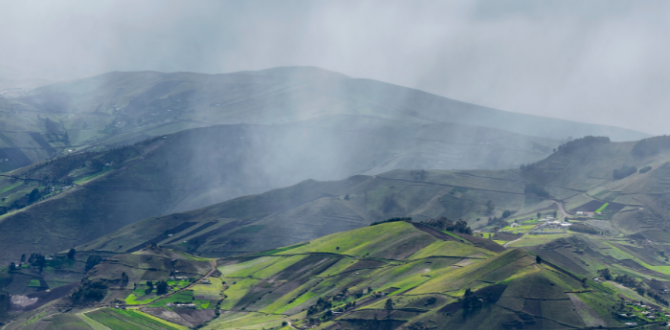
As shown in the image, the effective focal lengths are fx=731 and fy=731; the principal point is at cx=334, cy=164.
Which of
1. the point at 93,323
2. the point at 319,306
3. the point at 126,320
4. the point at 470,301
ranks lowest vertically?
the point at 126,320

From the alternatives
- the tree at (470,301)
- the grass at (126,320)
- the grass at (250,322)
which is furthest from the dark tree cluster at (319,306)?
the tree at (470,301)

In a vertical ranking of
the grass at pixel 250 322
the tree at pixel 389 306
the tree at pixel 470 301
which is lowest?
the grass at pixel 250 322

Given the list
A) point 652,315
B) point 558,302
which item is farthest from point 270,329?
point 652,315

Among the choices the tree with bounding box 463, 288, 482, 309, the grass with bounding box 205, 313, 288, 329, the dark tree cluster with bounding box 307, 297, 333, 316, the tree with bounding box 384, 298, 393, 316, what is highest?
the tree with bounding box 463, 288, 482, 309

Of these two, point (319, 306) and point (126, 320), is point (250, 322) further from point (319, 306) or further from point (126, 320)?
point (126, 320)

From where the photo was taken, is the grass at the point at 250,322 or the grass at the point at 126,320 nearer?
the grass at the point at 126,320

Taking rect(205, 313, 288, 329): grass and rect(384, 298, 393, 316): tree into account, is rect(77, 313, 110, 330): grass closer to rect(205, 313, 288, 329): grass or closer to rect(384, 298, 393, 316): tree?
rect(205, 313, 288, 329): grass

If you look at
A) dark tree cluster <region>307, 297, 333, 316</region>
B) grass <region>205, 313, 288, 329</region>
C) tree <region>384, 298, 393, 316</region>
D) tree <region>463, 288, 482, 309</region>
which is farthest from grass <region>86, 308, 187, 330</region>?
tree <region>463, 288, 482, 309</region>

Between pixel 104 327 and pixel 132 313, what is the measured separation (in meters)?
14.8

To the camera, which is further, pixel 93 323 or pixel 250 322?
pixel 250 322

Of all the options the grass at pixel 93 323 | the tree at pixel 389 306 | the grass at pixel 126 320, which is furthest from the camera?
the grass at pixel 126 320

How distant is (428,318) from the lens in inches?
6117

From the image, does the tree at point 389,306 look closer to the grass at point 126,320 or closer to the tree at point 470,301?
the tree at point 470,301

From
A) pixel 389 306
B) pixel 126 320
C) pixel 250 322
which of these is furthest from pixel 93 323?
pixel 389 306
